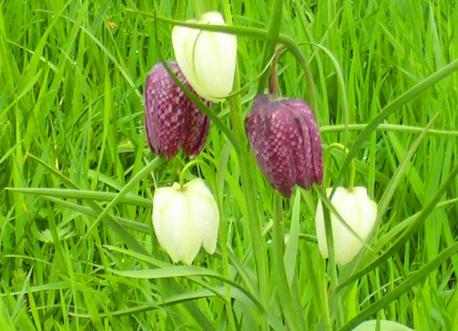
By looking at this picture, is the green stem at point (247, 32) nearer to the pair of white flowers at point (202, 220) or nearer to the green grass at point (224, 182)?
the green grass at point (224, 182)

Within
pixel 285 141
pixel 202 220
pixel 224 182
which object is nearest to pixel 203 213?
pixel 202 220

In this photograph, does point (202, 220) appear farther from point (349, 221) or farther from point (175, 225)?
point (349, 221)

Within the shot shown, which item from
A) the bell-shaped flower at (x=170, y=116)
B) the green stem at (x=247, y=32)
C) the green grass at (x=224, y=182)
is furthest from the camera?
the green grass at (x=224, y=182)

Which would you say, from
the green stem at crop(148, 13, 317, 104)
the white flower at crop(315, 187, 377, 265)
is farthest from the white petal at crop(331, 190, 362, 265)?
the green stem at crop(148, 13, 317, 104)

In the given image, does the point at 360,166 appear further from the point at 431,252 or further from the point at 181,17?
the point at 181,17

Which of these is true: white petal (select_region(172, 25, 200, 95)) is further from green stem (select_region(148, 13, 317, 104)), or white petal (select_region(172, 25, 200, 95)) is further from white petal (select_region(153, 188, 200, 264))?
white petal (select_region(153, 188, 200, 264))

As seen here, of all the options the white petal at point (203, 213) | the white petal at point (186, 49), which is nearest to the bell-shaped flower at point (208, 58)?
the white petal at point (186, 49)
